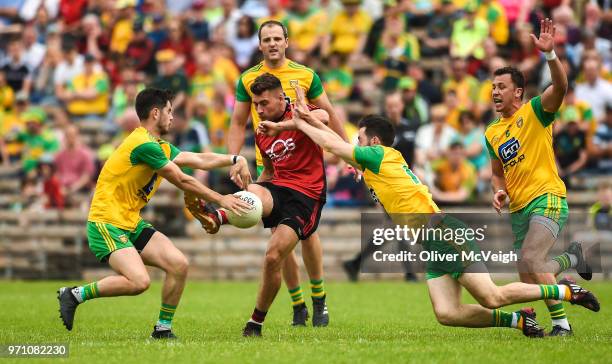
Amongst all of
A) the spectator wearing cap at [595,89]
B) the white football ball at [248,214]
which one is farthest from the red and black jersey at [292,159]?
the spectator wearing cap at [595,89]

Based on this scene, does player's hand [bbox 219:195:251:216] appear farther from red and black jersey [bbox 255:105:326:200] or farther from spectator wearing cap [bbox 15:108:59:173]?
spectator wearing cap [bbox 15:108:59:173]

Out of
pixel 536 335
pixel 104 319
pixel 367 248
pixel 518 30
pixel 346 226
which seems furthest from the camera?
pixel 518 30

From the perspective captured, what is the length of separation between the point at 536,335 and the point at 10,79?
60.3ft

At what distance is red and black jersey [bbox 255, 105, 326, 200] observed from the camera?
11.1 metres

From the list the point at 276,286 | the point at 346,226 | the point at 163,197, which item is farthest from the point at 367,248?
the point at 276,286

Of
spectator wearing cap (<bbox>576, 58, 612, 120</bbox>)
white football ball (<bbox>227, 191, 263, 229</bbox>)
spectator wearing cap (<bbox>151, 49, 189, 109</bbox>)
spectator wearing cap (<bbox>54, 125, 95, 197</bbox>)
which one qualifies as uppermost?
spectator wearing cap (<bbox>151, 49, 189, 109</bbox>)

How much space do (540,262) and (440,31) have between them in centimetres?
1338

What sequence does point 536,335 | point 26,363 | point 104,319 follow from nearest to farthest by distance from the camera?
point 26,363 → point 536,335 → point 104,319

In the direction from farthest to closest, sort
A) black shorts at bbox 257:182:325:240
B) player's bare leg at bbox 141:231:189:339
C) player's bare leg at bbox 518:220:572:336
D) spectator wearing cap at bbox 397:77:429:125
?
spectator wearing cap at bbox 397:77:429:125 < black shorts at bbox 257:182:325:240 < player's bare leg at bbox 141:231:189:339 < player's bare leg at bbox 518:220:572:336

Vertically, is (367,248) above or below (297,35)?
below

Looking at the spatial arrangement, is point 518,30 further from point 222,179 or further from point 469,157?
point 222,179

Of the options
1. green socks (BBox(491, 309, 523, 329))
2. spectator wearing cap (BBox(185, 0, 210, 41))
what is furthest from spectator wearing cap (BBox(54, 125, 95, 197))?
green socks (BBox(491, 309, 523, 329))

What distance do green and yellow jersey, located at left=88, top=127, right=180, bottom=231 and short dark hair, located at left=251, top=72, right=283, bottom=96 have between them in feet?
3.48

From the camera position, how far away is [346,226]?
20453 millimetres
